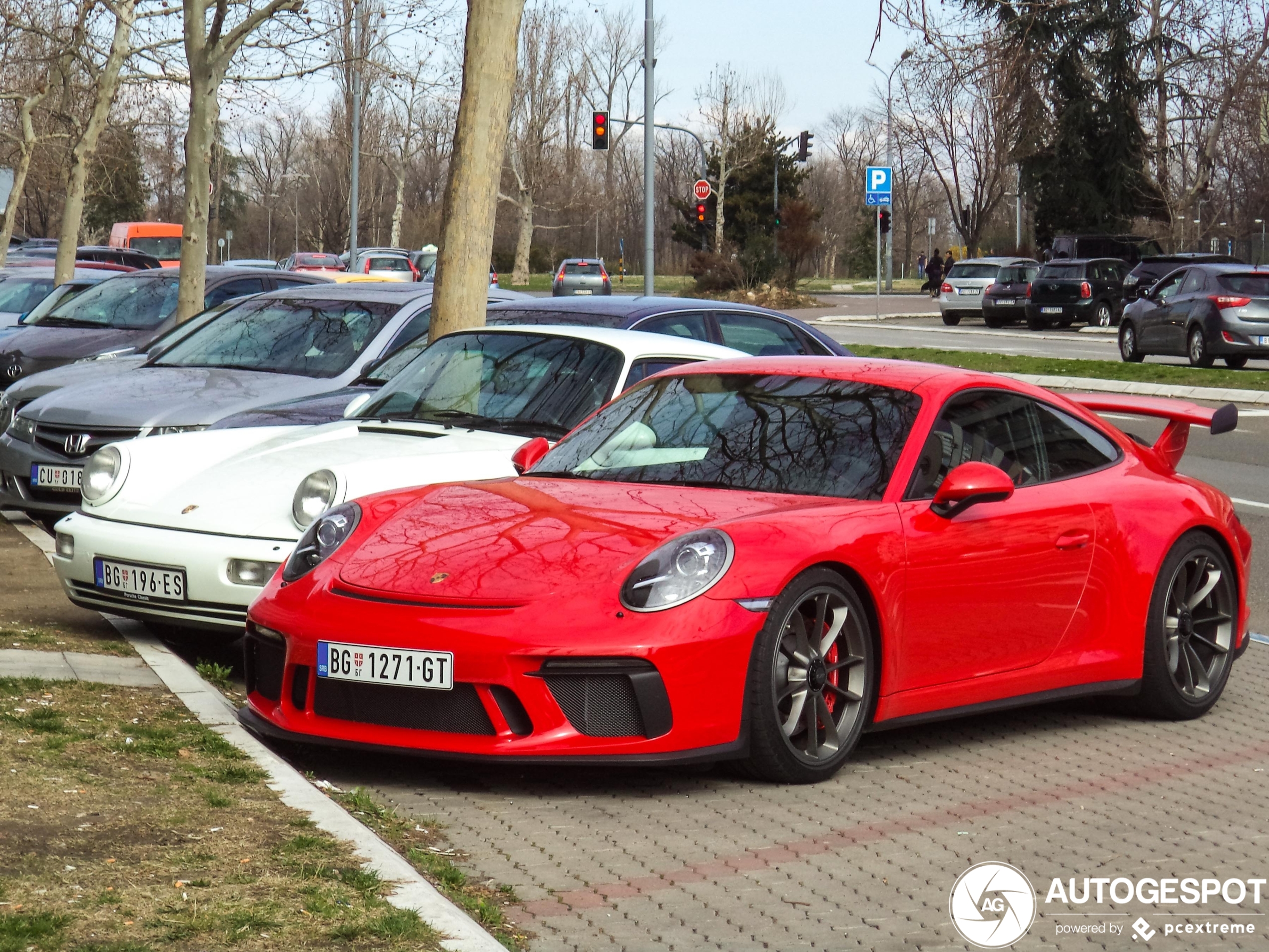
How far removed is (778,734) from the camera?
16.9ft

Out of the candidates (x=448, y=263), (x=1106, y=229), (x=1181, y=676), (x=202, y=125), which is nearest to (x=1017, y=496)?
(x=1181, y=676)

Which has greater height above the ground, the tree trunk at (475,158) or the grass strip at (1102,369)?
the tree trunk at (475,158)

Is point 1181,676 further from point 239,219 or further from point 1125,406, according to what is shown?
point 239,219

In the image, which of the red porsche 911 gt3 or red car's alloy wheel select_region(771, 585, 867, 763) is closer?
the red porsche 911 gt3

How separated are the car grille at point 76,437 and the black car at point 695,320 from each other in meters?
2.32

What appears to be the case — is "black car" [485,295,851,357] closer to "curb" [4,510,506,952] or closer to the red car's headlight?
"curb" [4,510,506,952]

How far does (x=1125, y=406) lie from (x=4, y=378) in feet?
38.7

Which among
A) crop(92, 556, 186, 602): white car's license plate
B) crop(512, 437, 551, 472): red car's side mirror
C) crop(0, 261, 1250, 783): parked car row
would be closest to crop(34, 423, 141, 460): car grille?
crop(0, 261, 1250, 783): parked car row

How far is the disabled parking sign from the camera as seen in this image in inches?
1458

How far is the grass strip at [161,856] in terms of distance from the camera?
142 inches

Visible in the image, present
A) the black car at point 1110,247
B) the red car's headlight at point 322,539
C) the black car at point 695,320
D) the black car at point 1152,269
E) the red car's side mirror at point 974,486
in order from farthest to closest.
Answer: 1. the black car at point 1110,247
2. the black car at point 1152,269
3. the black car at point 695,320
4. the red car's headlight at point 322,539
5. the red car's side mirror at point 974,486

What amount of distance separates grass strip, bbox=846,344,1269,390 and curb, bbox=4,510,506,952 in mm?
16248

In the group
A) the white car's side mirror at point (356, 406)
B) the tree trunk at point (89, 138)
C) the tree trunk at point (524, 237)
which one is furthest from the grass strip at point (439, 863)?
the tree trunk at point (524, 237)

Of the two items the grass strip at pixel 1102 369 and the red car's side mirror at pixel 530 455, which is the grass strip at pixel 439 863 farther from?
the grass strip at pixel 1102 369
